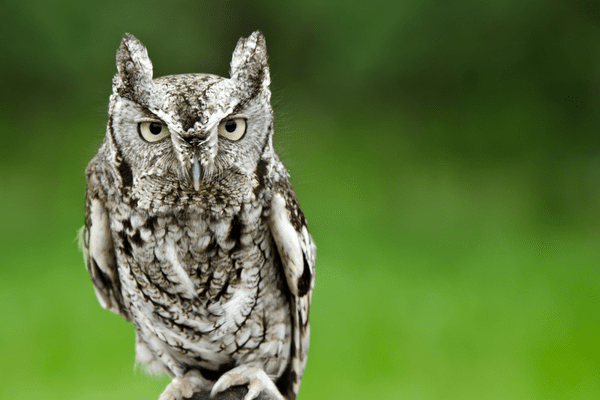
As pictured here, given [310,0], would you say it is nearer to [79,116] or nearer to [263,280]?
[79,116]

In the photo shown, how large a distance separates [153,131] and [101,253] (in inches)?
15.9

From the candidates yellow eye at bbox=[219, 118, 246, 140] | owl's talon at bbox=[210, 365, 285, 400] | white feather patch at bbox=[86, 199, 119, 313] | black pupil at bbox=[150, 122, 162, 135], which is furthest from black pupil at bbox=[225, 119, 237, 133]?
owl's talon at bbox=[210, 365, 285, 400]

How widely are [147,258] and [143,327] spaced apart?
26 cm

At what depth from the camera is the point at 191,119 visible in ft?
3.25

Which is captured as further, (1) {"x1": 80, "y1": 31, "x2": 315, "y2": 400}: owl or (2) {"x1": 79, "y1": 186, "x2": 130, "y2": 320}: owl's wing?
(2) {"x1": 79, "y1": 186, "x2": 130, "y2": 320}: owl's wing

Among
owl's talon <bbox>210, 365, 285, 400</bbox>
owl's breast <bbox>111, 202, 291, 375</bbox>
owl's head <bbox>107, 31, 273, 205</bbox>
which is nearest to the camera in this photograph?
owl's head <bbox>107, 31, 273, 205</bbox>

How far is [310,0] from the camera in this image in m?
3.59

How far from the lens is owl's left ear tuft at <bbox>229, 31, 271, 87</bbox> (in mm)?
1089

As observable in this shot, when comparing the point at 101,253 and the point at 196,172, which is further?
the point at 101,253

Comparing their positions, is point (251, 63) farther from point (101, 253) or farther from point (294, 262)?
point (101, 253)

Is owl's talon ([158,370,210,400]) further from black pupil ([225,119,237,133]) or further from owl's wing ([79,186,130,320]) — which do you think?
black pupil ([225,119,237,133])

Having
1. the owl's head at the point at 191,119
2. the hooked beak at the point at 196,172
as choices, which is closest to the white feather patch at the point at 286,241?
the owl's head at the point at 191,119

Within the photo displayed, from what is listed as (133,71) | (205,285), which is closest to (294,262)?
(205,285)

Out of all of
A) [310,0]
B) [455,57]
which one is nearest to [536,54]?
[455,57]
